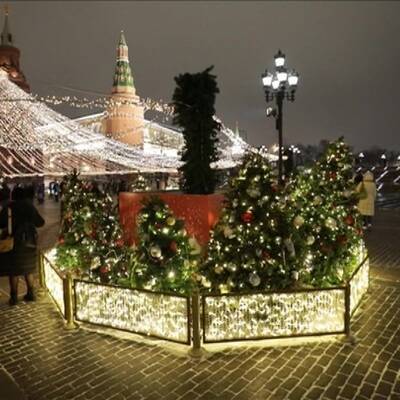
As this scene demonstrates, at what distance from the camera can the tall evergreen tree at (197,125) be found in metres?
7.17

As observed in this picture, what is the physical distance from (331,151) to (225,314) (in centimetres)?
486

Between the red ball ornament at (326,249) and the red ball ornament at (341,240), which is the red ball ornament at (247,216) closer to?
the red ball ornament at (326,249)

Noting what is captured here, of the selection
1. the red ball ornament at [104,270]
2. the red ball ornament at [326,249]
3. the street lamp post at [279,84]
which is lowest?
the red ball ornament at [104,270]

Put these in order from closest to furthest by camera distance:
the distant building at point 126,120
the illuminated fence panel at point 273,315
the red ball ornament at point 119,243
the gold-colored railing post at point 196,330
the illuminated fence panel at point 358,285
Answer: the gold-colored railing post at point 196,330, the illuminated fence panel at point 273,315, the illuminated fence panel at point 358,285, the red ball ornament at point 119,243, the distant building at point 126,120

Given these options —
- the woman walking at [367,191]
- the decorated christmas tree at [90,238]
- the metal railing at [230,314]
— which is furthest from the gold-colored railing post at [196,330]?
the woman walking at [367,191]

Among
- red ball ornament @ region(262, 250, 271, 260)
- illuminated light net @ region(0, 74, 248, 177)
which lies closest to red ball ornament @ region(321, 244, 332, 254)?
red ball ornament @ region(262, 250, 271, 260)

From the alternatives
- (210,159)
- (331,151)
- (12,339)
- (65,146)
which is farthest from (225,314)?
(65,146)

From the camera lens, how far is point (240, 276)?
516 centimetres

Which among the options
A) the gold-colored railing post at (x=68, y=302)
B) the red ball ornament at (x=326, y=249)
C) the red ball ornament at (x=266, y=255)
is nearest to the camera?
the red ball ornament at (x=266, y=255)

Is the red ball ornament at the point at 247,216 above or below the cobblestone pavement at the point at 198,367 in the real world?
above

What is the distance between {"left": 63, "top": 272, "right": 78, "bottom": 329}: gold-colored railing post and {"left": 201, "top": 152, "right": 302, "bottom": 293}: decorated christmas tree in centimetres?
189

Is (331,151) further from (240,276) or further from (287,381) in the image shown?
(287,381)

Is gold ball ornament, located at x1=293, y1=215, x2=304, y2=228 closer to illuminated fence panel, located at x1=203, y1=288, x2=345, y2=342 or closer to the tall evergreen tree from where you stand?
illuminated fence panel, located at x1=203, y1=288, x2=345, y2=342

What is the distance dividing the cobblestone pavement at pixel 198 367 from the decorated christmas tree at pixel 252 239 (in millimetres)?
865
